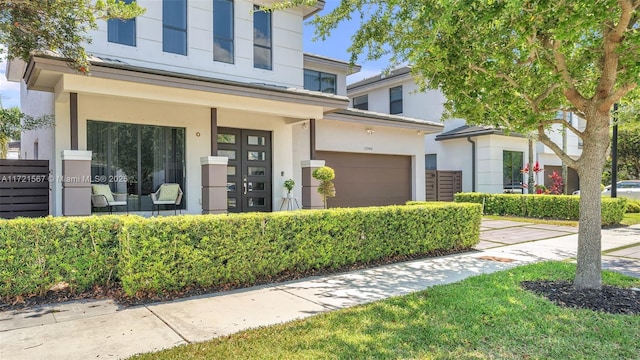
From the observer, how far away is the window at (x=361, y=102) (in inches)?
960

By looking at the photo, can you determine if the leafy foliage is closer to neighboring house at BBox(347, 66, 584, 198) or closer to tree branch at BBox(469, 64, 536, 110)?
tree branch at BBox(469, 64, 536, 110)

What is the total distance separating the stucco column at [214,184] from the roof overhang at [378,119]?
4.77 meters

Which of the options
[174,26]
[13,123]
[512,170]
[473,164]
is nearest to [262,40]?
[174,26]

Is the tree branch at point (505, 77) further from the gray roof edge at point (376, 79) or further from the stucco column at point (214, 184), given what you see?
the gray roof edge at point (376, 79)

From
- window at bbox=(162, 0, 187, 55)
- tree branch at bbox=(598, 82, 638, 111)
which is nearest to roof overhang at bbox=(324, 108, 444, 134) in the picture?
window at bbox=(162, 0, 187, 55)

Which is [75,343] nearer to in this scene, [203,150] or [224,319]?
[224,319]

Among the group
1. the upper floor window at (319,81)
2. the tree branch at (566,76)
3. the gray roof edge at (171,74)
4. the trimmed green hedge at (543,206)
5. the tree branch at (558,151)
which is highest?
the upper floor window at (319,81)

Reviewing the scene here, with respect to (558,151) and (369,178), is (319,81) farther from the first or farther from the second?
(558,151)

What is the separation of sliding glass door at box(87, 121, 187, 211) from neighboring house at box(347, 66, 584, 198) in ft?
40.4

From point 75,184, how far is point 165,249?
13.8ft

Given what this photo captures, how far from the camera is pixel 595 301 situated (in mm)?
5109

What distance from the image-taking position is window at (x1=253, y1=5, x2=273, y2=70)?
503 inches

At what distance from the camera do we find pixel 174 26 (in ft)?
37.2

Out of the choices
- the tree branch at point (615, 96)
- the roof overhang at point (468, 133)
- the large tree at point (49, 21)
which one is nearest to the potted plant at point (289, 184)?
the large tree at point (49, 21)
